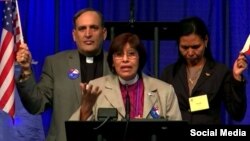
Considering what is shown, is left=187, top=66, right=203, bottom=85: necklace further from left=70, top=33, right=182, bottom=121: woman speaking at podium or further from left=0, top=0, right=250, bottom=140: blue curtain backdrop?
left=0, top=0, right=250, bottom=140: blue curtain backdrop

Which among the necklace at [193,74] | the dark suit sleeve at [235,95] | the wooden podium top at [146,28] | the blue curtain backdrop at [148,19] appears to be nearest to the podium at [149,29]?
A: the wooden podium top at [146,28]

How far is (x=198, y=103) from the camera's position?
2.76m

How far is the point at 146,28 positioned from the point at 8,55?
90 cm

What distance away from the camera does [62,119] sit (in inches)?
105

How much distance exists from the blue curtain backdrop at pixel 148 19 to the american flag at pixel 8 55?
905 mm

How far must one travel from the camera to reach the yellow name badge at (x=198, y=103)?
2.76 meters

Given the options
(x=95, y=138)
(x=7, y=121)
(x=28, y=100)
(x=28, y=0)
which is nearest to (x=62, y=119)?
(x=28, y=100)

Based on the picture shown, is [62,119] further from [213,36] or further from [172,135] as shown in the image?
[213,36]

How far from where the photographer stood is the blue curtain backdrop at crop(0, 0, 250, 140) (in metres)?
3.97

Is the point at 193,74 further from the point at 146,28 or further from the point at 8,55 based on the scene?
the point at 8,55

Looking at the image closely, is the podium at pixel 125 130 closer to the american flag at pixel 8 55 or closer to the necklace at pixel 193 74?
the necklace at pixel 193 74

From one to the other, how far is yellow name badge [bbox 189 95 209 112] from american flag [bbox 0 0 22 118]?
3.76 ft

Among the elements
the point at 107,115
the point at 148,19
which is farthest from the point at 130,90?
the point at 148,19

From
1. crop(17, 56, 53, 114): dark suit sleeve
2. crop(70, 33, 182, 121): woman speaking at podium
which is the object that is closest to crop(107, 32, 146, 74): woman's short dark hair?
crop(70, 33, 182, 121): woman speaking at podium
